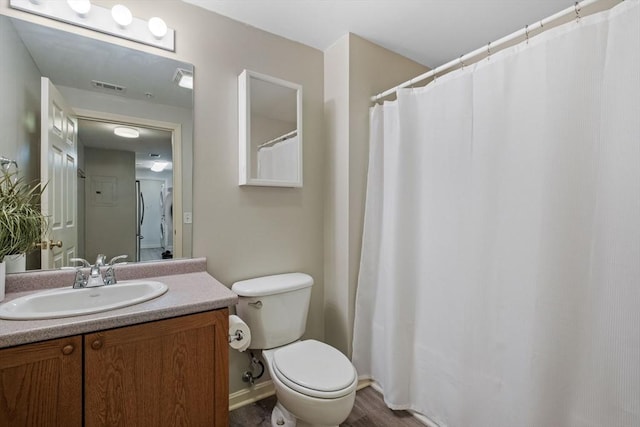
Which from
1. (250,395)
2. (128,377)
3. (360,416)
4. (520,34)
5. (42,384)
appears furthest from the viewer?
(250,395)

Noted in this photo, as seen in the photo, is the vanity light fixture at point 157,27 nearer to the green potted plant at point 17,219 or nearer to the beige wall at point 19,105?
the beige wall at point 19,105

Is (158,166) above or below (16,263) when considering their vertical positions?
above

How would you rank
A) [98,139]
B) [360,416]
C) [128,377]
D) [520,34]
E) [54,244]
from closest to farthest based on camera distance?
[128,377] → [520,34] → [54,244] → [98,139] → [360,416]

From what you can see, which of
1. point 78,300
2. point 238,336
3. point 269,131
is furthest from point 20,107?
point 238,336

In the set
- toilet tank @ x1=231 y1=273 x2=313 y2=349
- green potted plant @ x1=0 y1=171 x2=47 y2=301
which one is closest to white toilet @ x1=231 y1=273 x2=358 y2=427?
toilet tank @ x1=231 y1=273 x2=313 y2=349

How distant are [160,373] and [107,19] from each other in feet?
5.34

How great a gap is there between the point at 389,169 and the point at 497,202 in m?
0.66

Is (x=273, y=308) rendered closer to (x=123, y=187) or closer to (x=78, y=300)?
(x=78, y=300)

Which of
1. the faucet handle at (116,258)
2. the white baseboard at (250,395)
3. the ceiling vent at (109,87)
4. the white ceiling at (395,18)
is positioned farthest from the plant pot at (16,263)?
the white ceiling at (395,18)

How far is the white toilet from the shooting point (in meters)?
1.29

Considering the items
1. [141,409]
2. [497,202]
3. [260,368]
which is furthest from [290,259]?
[497,202]

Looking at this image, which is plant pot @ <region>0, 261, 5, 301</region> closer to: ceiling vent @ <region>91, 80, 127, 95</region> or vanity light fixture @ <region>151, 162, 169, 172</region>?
vanity light fixture @ <region>151, 162, 169, 172</region>

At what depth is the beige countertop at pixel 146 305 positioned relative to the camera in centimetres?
90

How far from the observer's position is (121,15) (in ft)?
4.68
